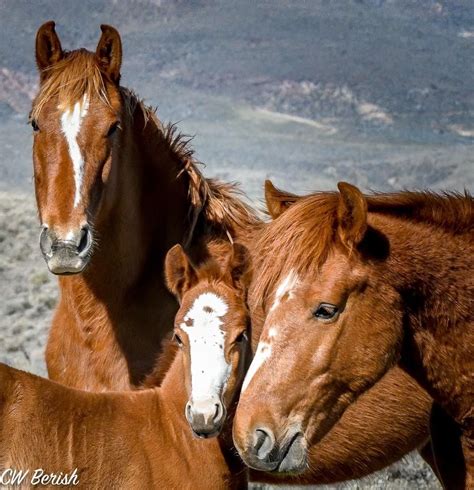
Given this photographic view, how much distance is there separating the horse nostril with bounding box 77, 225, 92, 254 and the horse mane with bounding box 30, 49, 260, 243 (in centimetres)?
57

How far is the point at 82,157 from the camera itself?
14.1 ft

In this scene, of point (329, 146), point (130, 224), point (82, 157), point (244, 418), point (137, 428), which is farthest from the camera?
point (329, 146)

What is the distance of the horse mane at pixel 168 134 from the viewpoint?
442 centimetres

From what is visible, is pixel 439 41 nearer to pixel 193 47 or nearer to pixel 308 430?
pixel 193 47

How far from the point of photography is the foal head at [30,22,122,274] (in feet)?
13.6

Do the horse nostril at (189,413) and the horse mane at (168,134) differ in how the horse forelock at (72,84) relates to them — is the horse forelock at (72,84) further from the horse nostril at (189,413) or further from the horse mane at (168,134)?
the horse nostril at (189,413)

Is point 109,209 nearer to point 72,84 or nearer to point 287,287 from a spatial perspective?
point 72,84

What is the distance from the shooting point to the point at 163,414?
13.5 feet

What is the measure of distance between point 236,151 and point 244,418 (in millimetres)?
10803

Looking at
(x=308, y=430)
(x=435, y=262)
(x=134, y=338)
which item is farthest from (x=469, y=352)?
(x=134, y=338)

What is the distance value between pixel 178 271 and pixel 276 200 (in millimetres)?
549

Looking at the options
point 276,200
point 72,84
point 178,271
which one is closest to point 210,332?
point 178,271

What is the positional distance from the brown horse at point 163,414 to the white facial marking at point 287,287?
1.78 ft

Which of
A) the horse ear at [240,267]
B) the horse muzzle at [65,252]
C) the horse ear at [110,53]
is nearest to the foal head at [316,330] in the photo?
the horse ear at [240,267]
